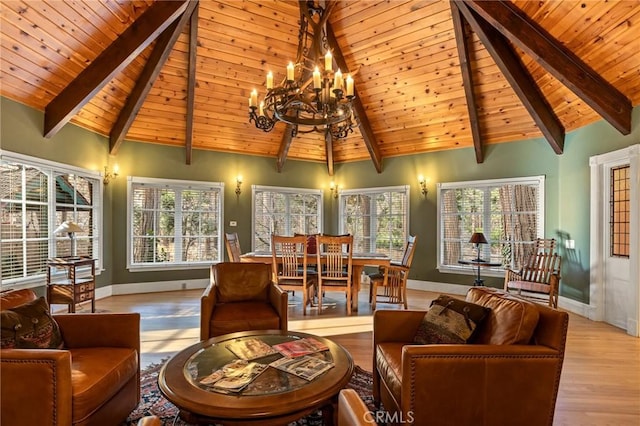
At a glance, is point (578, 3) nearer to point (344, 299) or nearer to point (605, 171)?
point (605, 171)

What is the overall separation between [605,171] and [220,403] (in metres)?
5.46

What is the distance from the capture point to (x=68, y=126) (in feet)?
16.8

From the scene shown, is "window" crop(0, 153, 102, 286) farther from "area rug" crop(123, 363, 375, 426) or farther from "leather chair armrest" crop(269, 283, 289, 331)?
"leather chair armrest" crop(269, 283, 289, 331)

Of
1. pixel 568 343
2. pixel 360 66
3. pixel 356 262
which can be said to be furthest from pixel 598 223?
pixel 360 66

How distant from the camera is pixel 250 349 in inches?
84.3

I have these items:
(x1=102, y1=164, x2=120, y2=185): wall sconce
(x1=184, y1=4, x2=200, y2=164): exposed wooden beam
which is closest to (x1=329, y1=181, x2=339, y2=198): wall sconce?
(x1=184, y1=4, x2=200, y2=164): exposed wooden beam

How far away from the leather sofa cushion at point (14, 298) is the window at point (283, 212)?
4.93 m

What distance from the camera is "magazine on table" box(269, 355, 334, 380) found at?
1815mm

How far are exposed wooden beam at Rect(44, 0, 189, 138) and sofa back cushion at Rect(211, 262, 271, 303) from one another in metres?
2.87

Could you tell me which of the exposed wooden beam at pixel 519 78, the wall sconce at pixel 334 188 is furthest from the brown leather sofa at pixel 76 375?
the wall sconce at pixel 334 188

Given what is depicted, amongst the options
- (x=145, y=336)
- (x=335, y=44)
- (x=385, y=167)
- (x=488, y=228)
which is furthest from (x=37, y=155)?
(x=488, y=228)

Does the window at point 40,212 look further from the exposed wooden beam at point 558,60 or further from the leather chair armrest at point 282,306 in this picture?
the exposed wooden beam at point 558,60

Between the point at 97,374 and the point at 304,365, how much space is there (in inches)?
44.2

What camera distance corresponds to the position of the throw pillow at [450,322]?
1952mm
